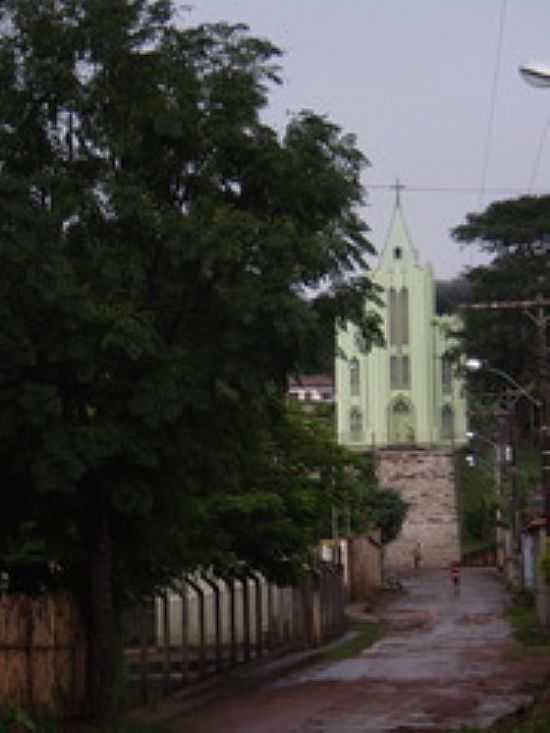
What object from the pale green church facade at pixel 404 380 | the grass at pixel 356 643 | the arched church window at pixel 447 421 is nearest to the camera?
the grass at pixel 356 643

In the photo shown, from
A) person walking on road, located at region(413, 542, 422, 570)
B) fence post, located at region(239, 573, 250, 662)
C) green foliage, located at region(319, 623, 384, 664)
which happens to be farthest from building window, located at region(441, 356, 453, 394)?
fence post, located at region(239, 573, 250, 662)

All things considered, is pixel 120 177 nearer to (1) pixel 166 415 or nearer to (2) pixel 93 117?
(2) pixel 93 117

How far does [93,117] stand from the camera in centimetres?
1788

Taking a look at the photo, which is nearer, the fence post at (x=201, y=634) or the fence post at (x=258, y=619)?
the fence post at (x=201, y=634)

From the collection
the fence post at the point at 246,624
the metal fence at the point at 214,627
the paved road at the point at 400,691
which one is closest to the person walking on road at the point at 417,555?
the paved road at the point at 400,691

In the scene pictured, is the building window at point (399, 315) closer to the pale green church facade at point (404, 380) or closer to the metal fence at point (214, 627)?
the pale green church facade at point (404, 380)

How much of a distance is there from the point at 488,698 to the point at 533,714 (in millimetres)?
4995

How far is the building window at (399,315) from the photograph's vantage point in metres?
102

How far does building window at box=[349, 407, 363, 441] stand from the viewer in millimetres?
104562

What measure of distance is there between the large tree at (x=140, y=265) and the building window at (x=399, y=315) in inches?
3265

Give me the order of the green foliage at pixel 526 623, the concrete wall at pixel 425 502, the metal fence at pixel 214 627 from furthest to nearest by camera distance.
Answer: the concrete wall at pixel 425 502 < the green foliage at pixel 526 623 < the metal fence at pixel 214 627

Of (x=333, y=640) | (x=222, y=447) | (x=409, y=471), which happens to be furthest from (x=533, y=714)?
(x=409, y=471)

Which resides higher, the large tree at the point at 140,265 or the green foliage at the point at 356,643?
the large tree at the point at 140,265

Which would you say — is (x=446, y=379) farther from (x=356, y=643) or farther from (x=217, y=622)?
(x=217, y=622)
